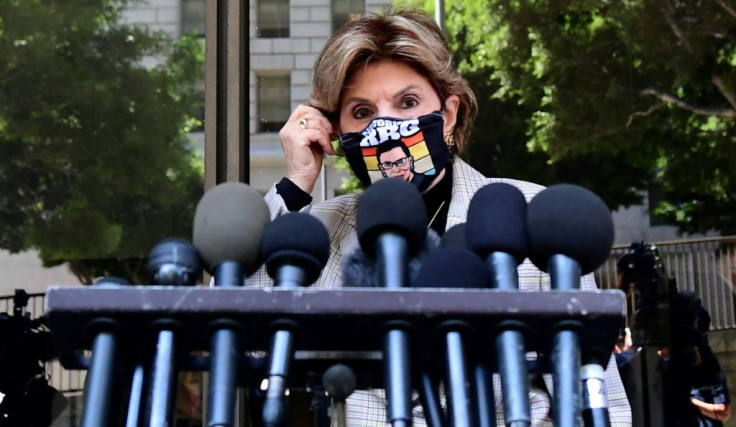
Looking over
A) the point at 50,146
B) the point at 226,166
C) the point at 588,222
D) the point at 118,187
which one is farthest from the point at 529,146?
the point at 588,222

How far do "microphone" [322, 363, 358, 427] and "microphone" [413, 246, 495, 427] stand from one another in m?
0.14

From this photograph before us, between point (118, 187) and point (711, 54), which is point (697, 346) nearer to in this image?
point (711, 54)

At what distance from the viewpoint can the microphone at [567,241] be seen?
1.39m

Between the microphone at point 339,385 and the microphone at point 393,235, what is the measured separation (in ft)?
0.27

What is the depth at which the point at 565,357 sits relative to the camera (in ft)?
4.51

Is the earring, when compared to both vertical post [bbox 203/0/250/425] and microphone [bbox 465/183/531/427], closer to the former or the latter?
microphone [bbox 465/183/531/427]

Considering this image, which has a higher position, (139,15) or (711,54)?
(139,15)

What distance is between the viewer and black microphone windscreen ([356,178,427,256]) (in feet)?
4.69

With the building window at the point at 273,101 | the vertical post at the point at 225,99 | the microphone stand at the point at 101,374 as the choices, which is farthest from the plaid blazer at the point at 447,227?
the building window at the point at 273,101

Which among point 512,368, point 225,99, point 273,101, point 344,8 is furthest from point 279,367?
point 344,8

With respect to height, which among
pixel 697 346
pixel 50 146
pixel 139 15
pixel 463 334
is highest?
pixel 139 15

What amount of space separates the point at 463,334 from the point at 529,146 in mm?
3608

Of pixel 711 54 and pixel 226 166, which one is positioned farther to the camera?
pixel 711 54

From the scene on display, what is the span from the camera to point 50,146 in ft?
16.9
